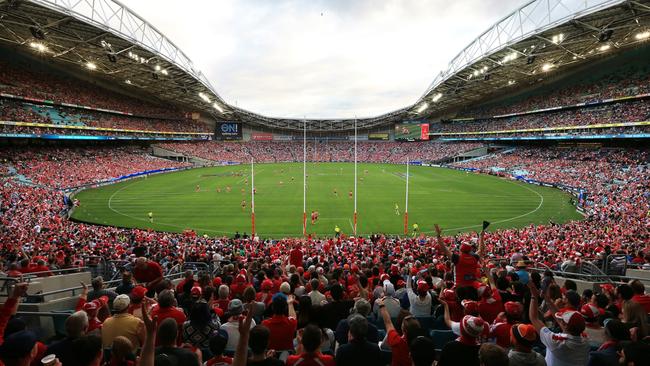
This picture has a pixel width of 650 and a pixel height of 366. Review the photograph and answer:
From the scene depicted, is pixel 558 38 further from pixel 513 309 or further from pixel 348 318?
pixel 348 318

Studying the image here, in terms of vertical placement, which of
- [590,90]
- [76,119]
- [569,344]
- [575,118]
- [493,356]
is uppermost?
[590,90]

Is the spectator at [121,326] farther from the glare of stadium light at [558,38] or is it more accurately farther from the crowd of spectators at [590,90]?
the crowd of spectators at [590,90]

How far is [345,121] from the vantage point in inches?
4523

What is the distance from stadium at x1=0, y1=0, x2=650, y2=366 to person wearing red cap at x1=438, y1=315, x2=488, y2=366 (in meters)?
0.02

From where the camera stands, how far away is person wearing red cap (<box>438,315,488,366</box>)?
138 inches

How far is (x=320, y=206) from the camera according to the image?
36969 millimetres

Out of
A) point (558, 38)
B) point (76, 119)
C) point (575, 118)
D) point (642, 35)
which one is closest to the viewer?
point (558, 38)

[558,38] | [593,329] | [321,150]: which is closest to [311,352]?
[593,329]

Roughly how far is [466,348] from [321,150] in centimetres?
11012

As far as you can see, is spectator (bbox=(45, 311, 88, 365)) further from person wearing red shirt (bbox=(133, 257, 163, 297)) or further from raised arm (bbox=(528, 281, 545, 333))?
raised arm (bbox=(528, 281, 545, 333))

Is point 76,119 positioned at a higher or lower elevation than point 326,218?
higher

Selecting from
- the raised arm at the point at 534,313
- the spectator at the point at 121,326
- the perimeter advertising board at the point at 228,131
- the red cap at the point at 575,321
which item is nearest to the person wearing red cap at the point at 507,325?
the raised arm at the point at 534,313

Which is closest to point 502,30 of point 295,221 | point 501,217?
point 501,217

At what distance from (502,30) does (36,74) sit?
71.4 meters
